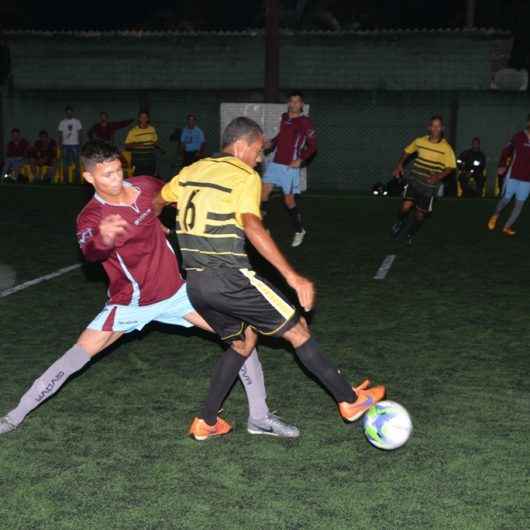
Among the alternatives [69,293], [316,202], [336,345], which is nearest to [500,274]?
[336,345]

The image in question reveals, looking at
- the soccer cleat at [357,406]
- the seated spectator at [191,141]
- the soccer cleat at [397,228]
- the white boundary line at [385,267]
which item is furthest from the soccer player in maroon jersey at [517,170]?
the soccer cleat at [357,406]

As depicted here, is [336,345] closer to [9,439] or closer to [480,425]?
[480,425]

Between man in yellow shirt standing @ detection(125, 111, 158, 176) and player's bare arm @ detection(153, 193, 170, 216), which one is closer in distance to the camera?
player's bare arm @ detection(153, 193, 170, 216)

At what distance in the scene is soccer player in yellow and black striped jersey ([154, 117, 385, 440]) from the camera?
480cm

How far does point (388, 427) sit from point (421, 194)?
814 centimetres

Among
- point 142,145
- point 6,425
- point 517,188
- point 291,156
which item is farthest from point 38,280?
point 142,145

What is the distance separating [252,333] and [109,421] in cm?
128

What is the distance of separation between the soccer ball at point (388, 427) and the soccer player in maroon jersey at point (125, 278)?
22.1 inches

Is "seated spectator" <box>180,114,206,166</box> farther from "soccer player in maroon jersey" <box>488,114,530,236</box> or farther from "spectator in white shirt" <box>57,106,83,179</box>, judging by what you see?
"soccer player in maroon jersey" <box>488,114,530,236</box>

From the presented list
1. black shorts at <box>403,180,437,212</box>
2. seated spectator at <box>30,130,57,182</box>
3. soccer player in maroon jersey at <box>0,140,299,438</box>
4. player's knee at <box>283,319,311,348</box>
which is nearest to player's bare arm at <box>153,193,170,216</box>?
soccer player in maroon jersey at <box>0,140,299,438</box>

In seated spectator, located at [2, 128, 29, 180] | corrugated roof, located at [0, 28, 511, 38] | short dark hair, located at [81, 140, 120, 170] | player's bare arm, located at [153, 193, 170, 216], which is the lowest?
seated spectator, located at [2, 128, 29, 180]

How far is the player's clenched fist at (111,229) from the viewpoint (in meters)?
4.86

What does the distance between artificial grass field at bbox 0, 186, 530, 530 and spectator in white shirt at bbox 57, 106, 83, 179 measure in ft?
39.2

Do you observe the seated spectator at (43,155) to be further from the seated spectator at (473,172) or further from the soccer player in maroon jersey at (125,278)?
the soccer player in maroon jersey at (125,278)
